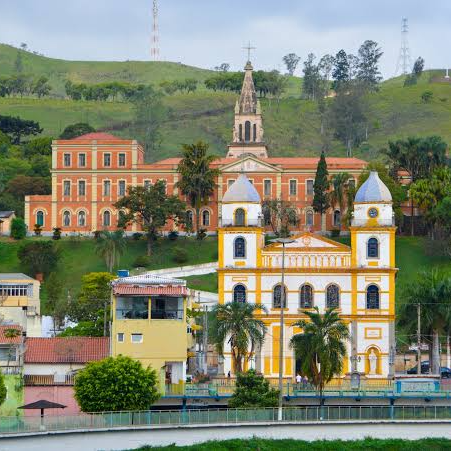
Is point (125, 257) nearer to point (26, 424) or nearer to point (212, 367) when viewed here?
point (212, 367)

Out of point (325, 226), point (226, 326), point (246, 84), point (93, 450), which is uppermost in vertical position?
point (246, 84)

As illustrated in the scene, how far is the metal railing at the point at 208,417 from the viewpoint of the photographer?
234 ft

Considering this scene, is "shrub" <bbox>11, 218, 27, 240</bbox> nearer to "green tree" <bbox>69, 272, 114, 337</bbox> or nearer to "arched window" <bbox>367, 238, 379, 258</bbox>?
"green tree" <bbox>69, 272, 114, 337</bbox>

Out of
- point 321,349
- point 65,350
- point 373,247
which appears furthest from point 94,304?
point 321,349

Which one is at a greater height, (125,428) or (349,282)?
(349,282)

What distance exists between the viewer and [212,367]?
110062 mm

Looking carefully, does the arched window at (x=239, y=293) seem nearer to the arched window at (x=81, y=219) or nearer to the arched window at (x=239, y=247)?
the arched window at (x=239, y=247)

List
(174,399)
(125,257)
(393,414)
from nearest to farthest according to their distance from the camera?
(393,414) < (174,399) < (125,257)

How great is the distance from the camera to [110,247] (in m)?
142

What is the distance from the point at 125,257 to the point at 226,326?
52.1 metres

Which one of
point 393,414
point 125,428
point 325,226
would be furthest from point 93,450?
point 325,226

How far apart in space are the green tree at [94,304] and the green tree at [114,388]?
77.6 ft

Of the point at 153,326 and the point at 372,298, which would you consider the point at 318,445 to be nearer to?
the point at 153,326

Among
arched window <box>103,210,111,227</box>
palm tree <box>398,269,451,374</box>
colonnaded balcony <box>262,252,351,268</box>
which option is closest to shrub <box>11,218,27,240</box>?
arched window <box>103,210,111,227</box>
